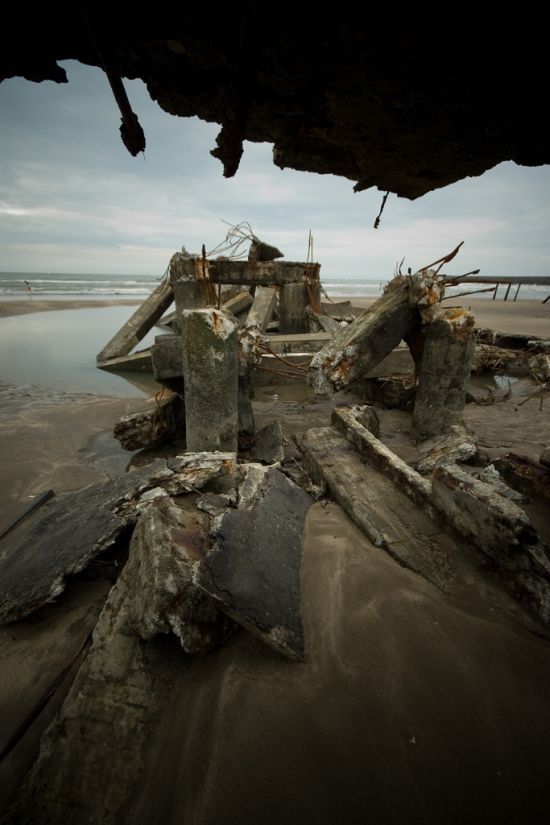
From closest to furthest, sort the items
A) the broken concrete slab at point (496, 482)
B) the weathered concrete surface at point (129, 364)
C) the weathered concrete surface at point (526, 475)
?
1. the broken concrete slab at point (496, 482)
2. the weathered concrete surface at point (526, 475)
3. the weathered concrete surface at point (129, 364)

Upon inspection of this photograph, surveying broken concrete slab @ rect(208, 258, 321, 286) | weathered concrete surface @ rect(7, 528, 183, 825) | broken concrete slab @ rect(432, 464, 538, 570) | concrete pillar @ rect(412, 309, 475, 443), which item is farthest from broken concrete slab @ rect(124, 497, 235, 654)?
broken concrete slab @ rect(208, 258, 321, 286)

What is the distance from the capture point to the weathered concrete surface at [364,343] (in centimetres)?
349

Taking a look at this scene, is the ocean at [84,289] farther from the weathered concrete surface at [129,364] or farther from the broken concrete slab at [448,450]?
the broken concrete slab at [448,450]

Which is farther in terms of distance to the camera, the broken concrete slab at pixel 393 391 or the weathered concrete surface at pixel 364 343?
the broken concrete slab at pixel 393 391

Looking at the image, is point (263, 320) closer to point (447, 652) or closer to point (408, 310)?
point (408, 310)

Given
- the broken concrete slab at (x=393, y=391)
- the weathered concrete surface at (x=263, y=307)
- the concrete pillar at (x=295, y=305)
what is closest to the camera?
the broken concrete slab at (x=393, y=391)

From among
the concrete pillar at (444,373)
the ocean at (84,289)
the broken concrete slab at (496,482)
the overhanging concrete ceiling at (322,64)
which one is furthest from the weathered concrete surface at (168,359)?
the ocean at (84,289)

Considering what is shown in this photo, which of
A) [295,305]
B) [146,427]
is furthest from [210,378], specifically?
[295,305]

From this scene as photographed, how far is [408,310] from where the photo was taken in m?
4.04

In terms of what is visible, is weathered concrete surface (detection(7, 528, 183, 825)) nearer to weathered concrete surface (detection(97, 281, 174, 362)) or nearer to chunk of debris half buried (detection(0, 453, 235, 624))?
chunk of debris half buried (detection(0, 453, 235, 624))

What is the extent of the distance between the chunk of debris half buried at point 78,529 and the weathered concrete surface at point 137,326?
7.13 meters

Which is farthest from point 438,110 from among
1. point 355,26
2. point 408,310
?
point 408,310

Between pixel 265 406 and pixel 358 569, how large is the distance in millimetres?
4315

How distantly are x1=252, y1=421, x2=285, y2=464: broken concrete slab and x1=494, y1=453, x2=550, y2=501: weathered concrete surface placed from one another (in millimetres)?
2159
